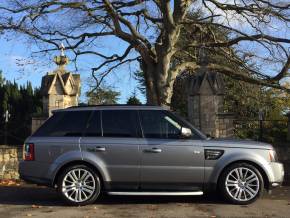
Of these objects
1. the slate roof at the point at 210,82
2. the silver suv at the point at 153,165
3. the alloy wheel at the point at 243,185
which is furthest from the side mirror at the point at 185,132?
the slate roof at the point at 210,82

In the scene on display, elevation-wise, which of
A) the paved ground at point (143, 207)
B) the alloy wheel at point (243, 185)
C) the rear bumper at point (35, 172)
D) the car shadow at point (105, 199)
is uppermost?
the rear bumper at point (35, 172)

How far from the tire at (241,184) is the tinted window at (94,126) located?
2.32 m

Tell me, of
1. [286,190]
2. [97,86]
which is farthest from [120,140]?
[97,86]

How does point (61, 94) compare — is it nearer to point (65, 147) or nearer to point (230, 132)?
point (230, 132)

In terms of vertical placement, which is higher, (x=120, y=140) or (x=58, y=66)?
(x=58, y=66)

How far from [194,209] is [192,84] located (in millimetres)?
7246

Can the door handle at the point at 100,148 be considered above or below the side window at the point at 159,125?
below

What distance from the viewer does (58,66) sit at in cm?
1842

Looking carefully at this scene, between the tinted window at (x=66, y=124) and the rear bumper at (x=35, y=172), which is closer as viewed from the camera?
the rear bumper at (x=35, y=172)

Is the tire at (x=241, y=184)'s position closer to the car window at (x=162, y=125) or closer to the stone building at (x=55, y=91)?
the car window at (x=162, y=125)

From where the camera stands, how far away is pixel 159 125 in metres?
9.52

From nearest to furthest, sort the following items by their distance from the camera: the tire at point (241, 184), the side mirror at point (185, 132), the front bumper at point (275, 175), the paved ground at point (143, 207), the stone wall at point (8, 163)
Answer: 1. the paved ground at point (143, 207)
2. the side mirror at point (185, 132)
3. the tire at point (241, 184)
4. the front bumper at point (275, 175)
5. the stone wall at point (8, 163)

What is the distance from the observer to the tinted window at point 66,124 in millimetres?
9633

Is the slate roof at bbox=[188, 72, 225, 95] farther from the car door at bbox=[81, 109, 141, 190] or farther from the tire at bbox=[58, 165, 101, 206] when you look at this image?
the tire at bbox=[58, 165, 101, 206]
